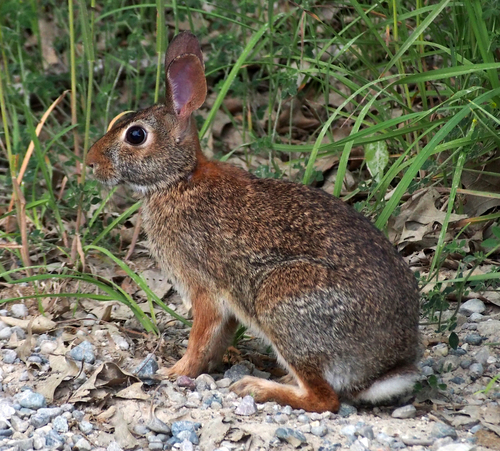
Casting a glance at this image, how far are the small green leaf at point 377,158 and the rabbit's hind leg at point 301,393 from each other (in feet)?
5.76

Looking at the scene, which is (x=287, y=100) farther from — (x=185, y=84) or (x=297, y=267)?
(x=297, y=267)

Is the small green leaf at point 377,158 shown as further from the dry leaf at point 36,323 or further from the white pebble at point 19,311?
the white pebble at point 19,311

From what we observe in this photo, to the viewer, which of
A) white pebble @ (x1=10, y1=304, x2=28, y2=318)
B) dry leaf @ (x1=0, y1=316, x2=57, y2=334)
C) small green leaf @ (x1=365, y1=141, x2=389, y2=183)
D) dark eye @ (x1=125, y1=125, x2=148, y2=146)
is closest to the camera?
dark eye @ (x1=125, y1=125, x2=148, y2=146)

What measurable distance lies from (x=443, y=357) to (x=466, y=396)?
17.0 inches

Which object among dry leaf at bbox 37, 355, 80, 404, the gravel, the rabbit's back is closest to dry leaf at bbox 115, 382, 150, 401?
the gravel

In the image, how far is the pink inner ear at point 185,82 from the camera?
4.82 m

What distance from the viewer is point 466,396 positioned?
15.1 ft

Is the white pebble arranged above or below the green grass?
below

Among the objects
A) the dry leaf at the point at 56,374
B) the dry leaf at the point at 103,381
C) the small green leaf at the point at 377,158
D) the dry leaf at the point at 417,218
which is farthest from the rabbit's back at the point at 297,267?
the dry leaf at the point at 417,218

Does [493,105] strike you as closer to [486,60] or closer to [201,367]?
[486,60]

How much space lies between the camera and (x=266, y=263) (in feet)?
15.3

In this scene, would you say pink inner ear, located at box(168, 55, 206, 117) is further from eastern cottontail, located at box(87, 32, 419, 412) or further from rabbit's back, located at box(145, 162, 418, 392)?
rabbit's back, located at box(145, 162, 418, 392)

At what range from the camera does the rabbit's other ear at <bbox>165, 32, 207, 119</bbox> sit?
15.8 ft

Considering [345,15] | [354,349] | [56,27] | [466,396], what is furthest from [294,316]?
[56,27]
